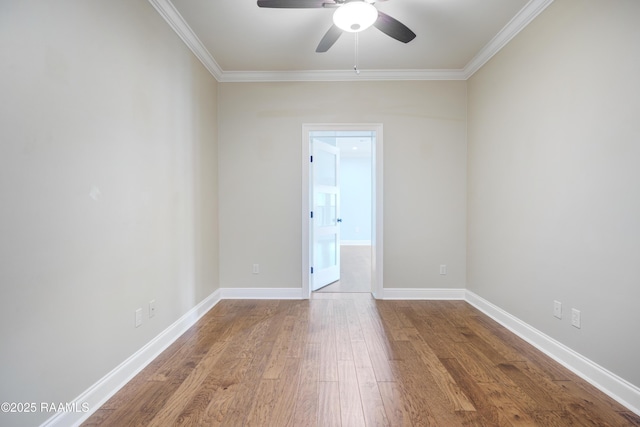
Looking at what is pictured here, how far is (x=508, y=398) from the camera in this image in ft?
5.38

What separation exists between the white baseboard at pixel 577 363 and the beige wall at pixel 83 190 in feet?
9.68

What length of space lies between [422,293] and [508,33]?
2.75 m

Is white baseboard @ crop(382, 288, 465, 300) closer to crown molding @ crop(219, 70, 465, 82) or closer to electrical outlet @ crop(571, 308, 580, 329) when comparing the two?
electrical outlet @ crop(571, 308, 580, 329)


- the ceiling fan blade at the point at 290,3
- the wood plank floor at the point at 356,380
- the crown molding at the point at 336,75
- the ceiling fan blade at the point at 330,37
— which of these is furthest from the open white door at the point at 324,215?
the ceiling fan blade at the point at 290,3

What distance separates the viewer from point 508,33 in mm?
2523

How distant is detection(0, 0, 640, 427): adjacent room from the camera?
139 cm

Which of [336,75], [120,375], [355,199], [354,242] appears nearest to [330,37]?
[336,75]

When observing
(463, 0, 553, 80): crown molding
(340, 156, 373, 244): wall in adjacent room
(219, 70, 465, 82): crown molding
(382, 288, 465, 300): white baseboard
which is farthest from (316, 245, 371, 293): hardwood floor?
(463, 0, 553, 80): crown molding

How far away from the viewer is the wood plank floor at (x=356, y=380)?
1.50 m

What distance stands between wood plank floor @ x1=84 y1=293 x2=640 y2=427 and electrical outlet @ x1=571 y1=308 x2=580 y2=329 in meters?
0.32

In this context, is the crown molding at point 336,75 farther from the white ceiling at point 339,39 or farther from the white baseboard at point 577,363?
the white baseboard at point 577,363

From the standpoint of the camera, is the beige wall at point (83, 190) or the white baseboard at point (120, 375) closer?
the beige wall at point (83, 190)

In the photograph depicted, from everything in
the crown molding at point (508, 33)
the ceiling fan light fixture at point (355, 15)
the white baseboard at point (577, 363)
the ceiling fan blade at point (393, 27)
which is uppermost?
the crown molding at point (508, 33)

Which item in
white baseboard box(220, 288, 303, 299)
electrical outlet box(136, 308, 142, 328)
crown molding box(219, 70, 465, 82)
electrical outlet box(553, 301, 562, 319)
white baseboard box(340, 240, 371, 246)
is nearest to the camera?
electrical outlet box(136, 308, 142, 328)
